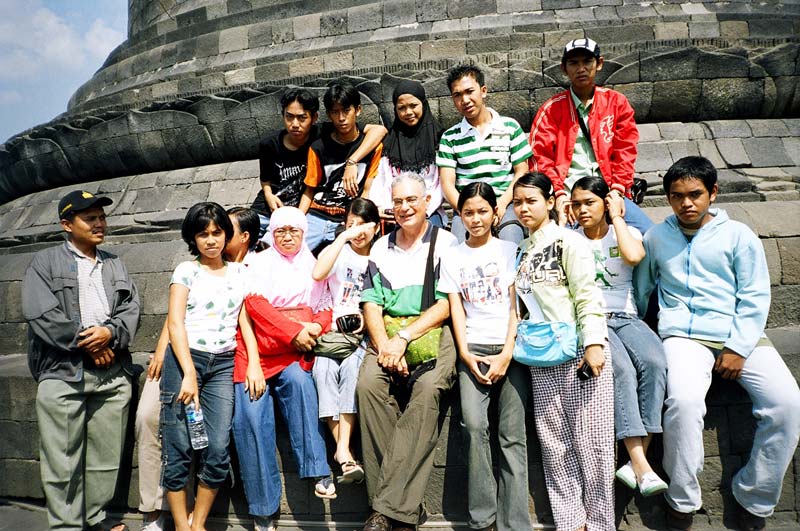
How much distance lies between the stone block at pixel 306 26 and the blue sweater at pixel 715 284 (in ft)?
23.7

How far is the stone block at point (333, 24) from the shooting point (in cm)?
906

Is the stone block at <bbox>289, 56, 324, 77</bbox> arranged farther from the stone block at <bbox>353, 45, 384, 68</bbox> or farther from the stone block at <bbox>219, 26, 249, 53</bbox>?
the stone block at <bbox>219, 26, 249, 53</bbox>

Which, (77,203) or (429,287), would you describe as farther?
(77,203)

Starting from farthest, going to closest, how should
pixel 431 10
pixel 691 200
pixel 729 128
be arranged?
pixel 431 10
pixel 729 128
pixel 691 200

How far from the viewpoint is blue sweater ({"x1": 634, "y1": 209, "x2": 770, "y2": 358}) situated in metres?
3.65

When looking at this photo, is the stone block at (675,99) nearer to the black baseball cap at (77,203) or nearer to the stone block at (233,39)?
the black baseball cap at (77,203)

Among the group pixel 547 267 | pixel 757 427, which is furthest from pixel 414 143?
pixel 757 427

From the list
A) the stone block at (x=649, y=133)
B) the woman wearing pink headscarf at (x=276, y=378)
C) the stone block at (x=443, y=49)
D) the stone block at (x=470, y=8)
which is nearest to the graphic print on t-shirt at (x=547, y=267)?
the woman wearing pink headscarf at (x=276, y=378)

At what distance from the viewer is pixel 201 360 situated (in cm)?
393

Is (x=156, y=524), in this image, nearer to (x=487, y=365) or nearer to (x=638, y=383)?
(x=487, y=365)

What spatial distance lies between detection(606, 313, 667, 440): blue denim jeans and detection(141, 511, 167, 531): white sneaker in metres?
3.28

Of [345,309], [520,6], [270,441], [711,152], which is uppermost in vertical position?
[520,6]

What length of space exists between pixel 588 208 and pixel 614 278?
1.81 feet

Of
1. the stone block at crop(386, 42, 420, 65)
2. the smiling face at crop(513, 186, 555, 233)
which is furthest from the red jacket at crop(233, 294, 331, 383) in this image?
the stone block at crop(386, 42, 420, 65)
